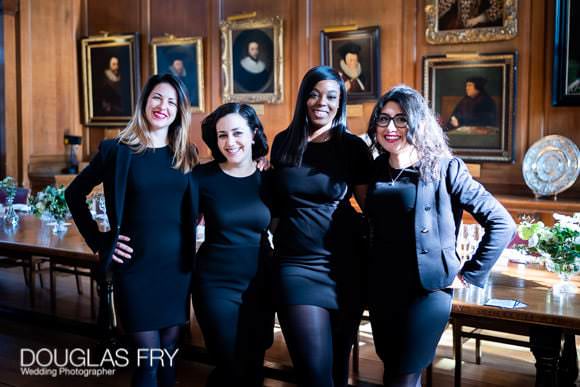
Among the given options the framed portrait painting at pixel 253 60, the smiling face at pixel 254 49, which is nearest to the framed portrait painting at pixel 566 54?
the framed portrait painting at pixel 253 60

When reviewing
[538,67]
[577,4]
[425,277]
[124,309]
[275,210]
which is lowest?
[124,309]

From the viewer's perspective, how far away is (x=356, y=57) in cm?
749

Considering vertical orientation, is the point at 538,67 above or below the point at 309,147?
above

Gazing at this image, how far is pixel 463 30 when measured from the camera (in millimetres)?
6883

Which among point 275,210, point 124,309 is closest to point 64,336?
point 124,309

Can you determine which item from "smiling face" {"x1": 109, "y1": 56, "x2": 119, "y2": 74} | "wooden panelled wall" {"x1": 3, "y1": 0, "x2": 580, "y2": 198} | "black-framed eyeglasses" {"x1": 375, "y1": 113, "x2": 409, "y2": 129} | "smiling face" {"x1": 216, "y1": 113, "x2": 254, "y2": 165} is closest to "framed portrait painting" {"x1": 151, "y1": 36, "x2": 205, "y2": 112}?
"wooden panelled wall" {"x1": 3, "y1": 0, "x2": 580, "y2": 198}

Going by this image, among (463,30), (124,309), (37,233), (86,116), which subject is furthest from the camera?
(86,116)

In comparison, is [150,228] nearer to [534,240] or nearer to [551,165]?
[534,240]

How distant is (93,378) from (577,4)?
519 centimetres

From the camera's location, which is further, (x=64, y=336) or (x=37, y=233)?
(x=64, y=336)

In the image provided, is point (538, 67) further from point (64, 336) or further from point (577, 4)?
point (64, 336)

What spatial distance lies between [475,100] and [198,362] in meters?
3.94

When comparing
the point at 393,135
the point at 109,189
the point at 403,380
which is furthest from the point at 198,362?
the point at 393,135

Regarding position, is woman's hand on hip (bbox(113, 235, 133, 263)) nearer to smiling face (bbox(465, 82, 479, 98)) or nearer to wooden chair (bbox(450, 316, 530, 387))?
wooden chair (bbox(450, 316, 530, 387))
